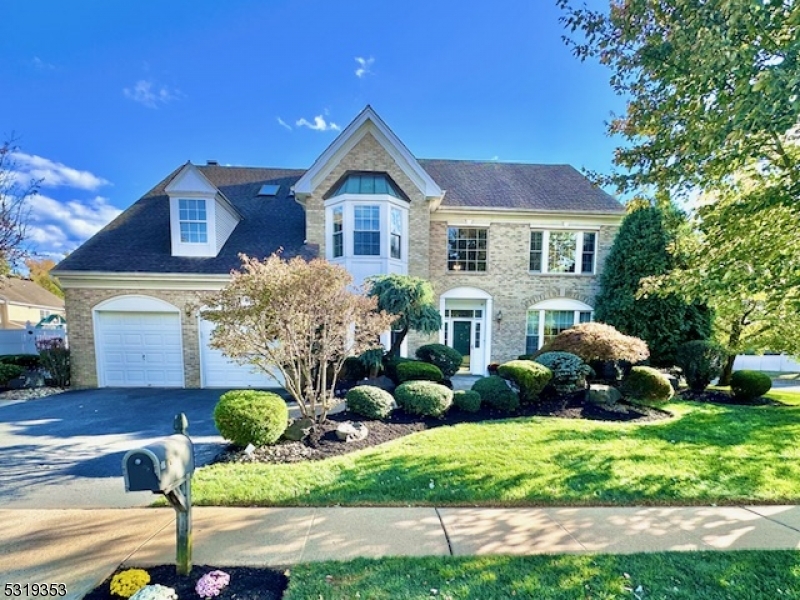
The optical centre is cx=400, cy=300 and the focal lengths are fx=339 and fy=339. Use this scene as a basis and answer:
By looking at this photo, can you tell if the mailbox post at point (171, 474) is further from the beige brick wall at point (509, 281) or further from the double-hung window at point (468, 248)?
the double-hung window at point (468, 248)

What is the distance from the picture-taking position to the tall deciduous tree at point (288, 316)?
222 inches

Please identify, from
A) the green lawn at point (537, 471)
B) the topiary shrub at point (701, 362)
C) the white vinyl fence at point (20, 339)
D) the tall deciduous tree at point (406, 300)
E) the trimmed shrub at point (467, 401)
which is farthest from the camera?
the white vinyl fence at point (20, 339)

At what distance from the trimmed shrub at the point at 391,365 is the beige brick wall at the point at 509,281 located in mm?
3802

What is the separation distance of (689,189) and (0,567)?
9569 mm

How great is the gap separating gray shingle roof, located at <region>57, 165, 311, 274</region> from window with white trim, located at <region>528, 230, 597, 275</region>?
28.6ft

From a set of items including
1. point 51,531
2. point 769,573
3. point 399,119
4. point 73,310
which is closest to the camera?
point 769,573

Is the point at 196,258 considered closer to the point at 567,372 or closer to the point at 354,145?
the point at 354,145

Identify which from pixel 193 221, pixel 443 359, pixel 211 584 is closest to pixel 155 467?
pixel 211 584

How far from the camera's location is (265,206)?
1448 cm

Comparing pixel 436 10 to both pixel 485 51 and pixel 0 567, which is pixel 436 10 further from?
pixel 0 567

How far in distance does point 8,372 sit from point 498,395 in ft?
47.1

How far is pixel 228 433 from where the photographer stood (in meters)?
5.22

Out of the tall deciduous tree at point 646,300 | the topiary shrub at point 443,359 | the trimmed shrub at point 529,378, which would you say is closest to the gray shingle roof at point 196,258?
the topiary shrub at point 443,359

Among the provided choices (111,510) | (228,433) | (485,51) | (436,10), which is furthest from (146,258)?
(485,51)
